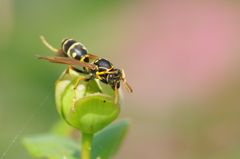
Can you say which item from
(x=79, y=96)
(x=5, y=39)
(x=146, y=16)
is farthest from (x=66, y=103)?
(x=146, y=16)

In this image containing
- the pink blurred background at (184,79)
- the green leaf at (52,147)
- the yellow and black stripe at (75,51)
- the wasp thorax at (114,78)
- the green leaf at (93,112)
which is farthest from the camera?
the pink blurred background at (184,79)

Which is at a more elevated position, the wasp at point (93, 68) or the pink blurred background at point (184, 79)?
the wasp at point (93, 68)

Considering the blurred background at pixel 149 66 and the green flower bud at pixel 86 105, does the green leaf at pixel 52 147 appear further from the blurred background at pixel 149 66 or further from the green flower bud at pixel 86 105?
the blurred background at pixel 149 66

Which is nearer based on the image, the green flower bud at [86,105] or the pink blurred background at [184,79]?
the green flower bud at [86,105]

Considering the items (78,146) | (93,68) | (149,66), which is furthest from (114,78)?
(149,66)

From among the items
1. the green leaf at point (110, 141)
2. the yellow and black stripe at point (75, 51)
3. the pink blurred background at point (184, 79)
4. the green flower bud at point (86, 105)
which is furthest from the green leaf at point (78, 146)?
the pink blurred background at point (184, 79)

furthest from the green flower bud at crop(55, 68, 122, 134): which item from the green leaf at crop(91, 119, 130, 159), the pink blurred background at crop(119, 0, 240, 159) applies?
the pink blurred background at crop(119, 0, 240, 159)
